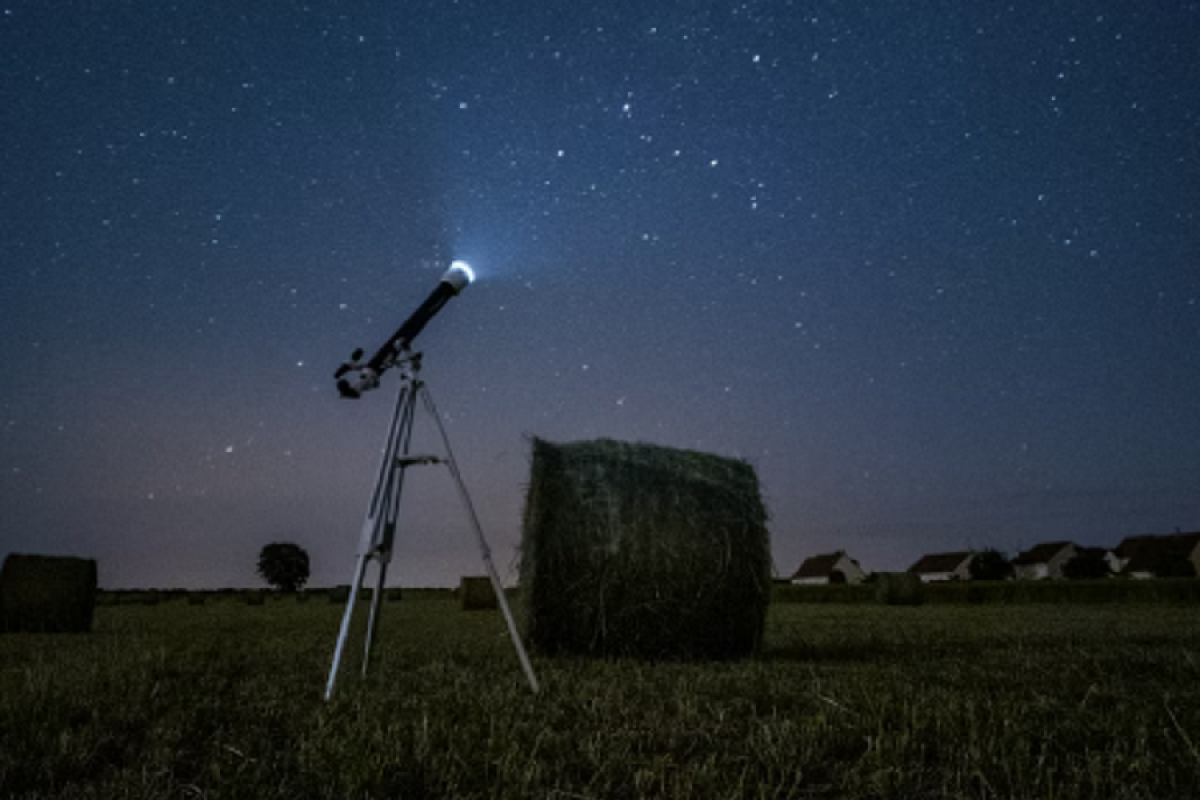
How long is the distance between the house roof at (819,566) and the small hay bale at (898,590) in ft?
194

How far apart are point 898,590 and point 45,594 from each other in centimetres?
2692

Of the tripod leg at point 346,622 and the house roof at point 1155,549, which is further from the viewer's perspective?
the house roof at point 1155,549

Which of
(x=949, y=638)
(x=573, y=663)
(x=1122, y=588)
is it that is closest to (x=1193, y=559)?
(x=1122, y=588)

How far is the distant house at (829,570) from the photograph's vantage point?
293 feet

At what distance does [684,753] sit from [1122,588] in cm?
3277

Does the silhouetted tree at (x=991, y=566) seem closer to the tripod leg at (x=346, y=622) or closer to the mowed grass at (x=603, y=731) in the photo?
the mowed grass at (x=603, y=731)

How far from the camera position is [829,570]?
89.6 metres

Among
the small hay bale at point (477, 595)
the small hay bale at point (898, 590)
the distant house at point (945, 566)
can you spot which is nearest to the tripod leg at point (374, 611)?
the small hay bale at point (477, 595)

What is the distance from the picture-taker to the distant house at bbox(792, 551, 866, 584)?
89238 millimetres

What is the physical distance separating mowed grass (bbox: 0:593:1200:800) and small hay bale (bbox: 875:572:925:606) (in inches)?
1057

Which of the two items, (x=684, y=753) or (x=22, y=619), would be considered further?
(x=22, y=619)

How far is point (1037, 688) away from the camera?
5.05 m

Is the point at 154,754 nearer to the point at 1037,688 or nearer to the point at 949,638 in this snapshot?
the point at 1037,688

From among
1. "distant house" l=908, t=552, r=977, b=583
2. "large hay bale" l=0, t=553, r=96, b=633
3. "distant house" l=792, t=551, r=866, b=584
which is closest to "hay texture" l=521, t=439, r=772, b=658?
"large hay bale" l=0, t=553, r=96, b=633
